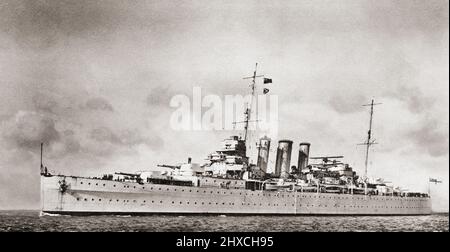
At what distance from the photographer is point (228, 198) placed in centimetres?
3108

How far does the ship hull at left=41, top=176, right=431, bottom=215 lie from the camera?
24859 mm

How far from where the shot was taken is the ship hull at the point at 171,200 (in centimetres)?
2486

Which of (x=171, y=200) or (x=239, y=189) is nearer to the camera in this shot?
(x=171, y=200)

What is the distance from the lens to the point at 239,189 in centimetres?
3209

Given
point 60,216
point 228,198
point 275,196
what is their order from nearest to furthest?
point 60,216 → point 228,198 → point 275,196

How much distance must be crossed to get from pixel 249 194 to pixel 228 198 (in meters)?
2.15

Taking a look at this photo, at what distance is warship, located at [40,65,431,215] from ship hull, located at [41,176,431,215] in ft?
0.16

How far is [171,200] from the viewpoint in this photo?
28000 mm

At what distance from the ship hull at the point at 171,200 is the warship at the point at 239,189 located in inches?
2.0

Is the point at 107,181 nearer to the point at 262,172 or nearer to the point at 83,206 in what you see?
the point at 83,206

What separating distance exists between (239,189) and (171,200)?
19.3 feet

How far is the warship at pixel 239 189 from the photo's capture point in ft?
82.6
